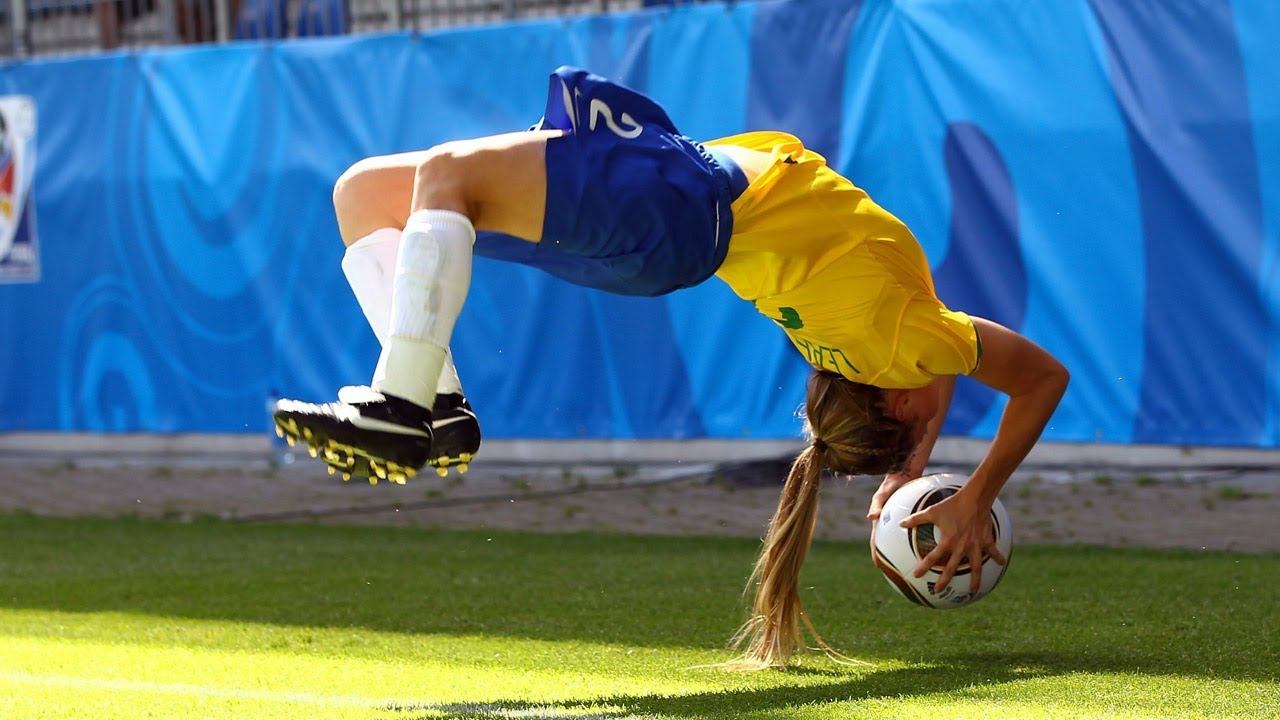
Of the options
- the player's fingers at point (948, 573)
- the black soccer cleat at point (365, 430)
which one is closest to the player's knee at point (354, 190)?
the black soccer cleat at point (365, 430)

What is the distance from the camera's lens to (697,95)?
31.1 feet

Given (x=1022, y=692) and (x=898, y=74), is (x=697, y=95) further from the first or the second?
(x=1022, y=692)

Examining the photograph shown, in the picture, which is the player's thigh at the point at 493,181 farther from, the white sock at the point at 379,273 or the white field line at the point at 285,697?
the white field line at the point at 285,697

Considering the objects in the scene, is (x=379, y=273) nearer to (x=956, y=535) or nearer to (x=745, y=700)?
(x=745, y=700)

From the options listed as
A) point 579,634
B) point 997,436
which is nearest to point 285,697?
point 579,634

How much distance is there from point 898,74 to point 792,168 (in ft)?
16.2

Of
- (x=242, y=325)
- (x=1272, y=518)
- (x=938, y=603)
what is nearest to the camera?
(x=938, y=603)

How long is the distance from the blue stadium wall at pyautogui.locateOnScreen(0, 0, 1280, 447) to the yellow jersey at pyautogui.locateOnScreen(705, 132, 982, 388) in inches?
171

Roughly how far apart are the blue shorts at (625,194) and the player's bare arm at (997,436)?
0.93 meters

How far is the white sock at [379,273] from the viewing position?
423 centimetres

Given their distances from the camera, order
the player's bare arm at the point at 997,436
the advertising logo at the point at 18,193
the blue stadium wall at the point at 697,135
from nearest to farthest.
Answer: the player's bare arm at the point at 997,436
the blue stadium wall at the point at 697,135
the advertising logo at the point at 18,193

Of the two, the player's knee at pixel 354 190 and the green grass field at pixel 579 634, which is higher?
→ the player's knee at pixel 354 190

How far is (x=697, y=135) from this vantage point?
946cm

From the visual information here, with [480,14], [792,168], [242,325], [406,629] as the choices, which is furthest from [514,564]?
[480,14]
